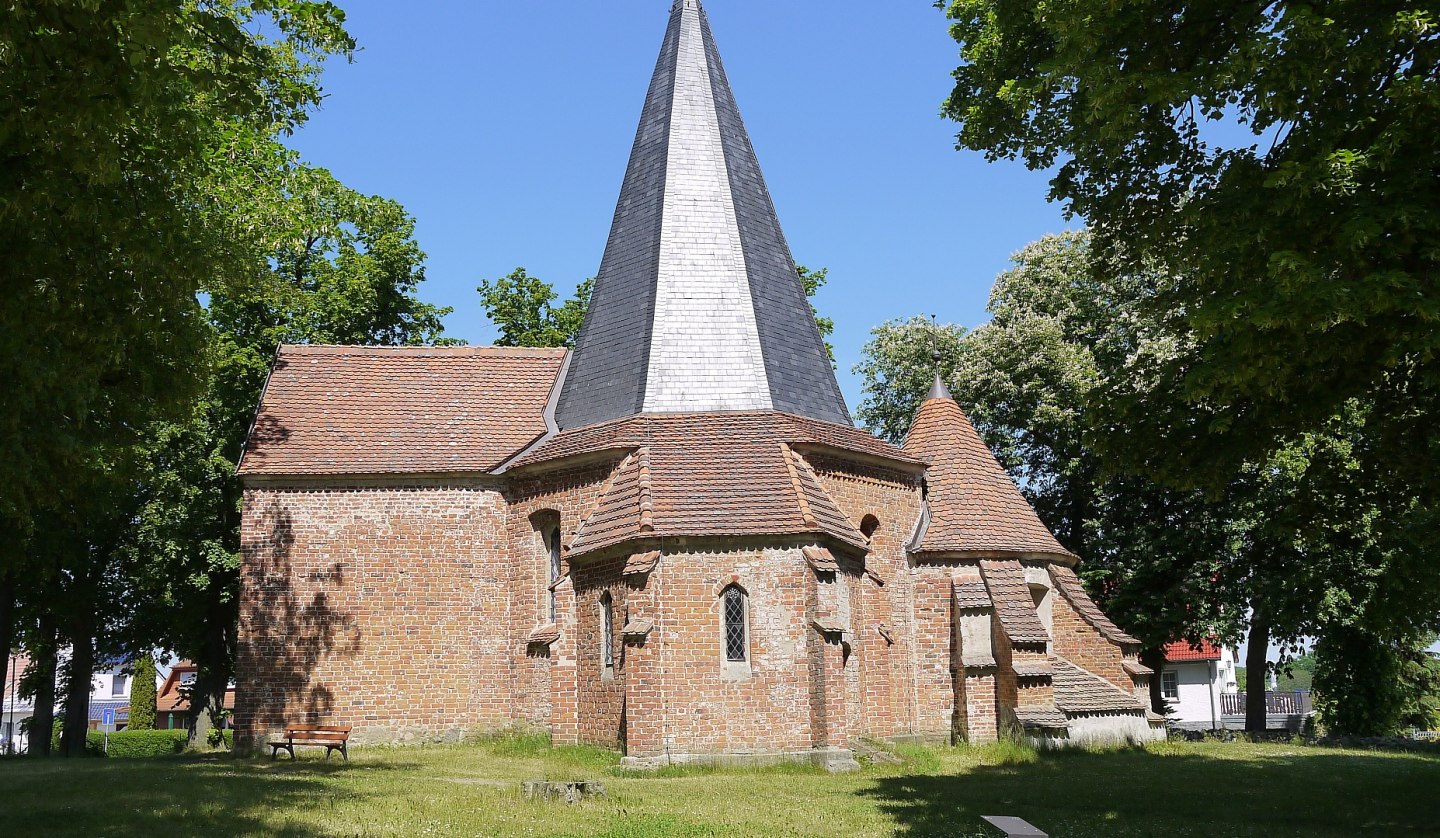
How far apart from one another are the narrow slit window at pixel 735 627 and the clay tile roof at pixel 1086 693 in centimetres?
662

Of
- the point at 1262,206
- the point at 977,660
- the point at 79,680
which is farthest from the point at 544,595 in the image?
the point at 1262,206

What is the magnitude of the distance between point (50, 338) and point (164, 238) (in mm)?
1620

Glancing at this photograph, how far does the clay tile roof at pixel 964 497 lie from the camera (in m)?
23.3

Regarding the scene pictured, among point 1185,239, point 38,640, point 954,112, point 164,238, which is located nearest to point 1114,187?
point 1185,239

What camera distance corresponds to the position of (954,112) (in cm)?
1507

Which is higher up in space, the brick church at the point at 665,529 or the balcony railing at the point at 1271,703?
the brick church at the point at 665,529

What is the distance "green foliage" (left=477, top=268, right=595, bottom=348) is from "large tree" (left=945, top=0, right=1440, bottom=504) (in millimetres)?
23334

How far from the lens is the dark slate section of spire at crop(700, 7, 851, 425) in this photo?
869 inches

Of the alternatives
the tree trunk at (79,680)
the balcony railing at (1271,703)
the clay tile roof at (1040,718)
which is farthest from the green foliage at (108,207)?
the balcony railing at (1271,703)

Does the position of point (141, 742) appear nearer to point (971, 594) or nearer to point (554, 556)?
point (554, 556)

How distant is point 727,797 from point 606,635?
5903mm

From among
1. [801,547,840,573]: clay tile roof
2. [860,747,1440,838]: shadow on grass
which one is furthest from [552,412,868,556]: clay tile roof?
[860,747,1440,838]: shadow on grass

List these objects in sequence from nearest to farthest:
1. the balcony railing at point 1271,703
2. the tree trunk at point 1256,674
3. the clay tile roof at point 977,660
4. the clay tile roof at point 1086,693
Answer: the clay tile roof at point 977,660 → the clay tile roof at point 1086,693 → the tree trunk at point 1256,674 → the balcony railing at point 1271,703

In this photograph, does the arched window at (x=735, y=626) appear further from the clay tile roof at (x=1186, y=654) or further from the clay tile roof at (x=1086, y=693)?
the clay tile roof at (x=1186, y=654)
